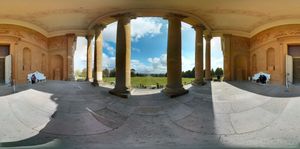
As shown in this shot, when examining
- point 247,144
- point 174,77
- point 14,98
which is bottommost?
point 247,144

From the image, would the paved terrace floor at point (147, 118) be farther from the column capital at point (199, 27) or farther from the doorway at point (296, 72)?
the column capital at point (199, 27)

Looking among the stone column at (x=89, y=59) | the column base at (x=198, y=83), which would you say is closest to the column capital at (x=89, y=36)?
the stone column at (x=89, y=59)

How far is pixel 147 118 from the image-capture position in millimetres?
4270

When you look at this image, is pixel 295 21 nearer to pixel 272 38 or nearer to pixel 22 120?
pixel 272 38

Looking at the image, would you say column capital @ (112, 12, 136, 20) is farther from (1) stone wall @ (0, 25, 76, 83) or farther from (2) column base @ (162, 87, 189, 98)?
(2) column base @ (162, 87, 189, 98)

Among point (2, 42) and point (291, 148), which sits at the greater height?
point (2, 42)

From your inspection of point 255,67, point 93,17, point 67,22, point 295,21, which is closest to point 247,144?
point 255,67

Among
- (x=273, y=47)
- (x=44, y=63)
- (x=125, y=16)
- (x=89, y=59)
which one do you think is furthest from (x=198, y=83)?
(x=44, y=63)

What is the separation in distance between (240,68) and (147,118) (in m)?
4.00

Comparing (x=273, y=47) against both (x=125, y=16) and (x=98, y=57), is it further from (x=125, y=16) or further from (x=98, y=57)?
(x=98, y=57)

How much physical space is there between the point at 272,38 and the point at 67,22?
6.08 metres

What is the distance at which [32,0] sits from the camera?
5.04 m

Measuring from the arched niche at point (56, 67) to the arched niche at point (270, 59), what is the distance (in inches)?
245

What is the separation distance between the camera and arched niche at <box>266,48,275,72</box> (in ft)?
19.5
